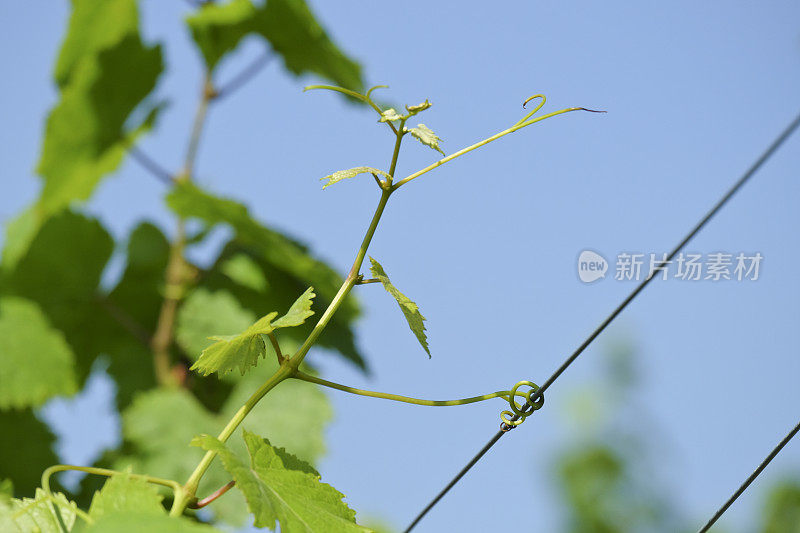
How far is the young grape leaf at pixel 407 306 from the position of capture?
347 mm

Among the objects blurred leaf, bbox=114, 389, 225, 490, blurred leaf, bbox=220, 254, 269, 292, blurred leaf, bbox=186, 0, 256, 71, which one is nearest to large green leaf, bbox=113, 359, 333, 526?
blurred leaf, bbox=114, 389, 225, 490

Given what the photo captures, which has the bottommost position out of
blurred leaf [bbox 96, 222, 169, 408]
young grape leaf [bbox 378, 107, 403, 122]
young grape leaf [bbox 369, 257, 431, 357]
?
blurred leaf [bbox 96, 222, 169, 408]

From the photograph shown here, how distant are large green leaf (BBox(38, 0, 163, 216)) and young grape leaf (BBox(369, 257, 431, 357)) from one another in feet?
2.30

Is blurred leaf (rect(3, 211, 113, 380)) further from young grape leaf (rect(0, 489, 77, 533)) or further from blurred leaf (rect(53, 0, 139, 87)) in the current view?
young grape leaf (rect(0, 489, 77, 533))

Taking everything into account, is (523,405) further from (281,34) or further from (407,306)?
(281,34)

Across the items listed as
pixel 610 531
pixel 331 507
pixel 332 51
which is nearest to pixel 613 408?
pixel 610 531

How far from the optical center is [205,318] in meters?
0.87

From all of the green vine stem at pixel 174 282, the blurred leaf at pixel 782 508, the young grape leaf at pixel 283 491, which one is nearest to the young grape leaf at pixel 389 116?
the young grape leaf at pixel 283 491

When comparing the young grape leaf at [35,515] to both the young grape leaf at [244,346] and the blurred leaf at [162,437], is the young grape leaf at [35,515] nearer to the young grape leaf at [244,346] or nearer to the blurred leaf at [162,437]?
the young grape leaf at [244,346]

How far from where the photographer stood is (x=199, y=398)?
907mm

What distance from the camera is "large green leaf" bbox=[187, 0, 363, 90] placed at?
3.05 feet

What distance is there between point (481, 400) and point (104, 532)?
18cm

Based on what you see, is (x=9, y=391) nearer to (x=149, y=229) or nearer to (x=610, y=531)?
(x=149, y=229)

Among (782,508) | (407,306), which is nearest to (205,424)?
(407,306)
